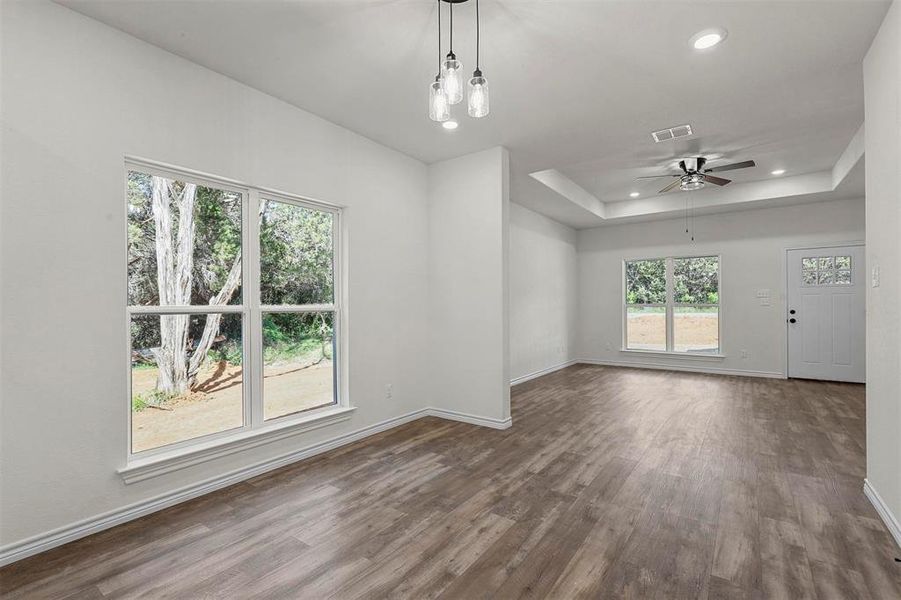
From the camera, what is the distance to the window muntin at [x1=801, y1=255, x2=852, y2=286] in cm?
615

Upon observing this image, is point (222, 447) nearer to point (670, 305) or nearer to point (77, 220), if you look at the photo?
point (77, 220)

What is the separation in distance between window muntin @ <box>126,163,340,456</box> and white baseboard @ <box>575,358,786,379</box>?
583 cm

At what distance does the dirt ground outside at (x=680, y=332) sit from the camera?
23.5 feet

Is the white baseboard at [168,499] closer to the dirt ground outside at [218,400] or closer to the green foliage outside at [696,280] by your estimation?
the dirt ground outside at [218,400]

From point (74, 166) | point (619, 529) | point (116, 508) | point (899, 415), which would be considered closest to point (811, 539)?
point (899, 415)

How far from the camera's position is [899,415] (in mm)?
2086

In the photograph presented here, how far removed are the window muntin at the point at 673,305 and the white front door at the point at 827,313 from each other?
1017mm

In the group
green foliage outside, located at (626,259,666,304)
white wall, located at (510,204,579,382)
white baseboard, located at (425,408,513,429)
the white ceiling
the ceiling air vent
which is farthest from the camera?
green foliage outside, located at (626,259,666,304)

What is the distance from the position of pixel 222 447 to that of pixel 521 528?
2.02 m

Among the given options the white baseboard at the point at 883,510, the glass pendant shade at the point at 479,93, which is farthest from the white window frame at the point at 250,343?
the white baseboard at the point at 883,510

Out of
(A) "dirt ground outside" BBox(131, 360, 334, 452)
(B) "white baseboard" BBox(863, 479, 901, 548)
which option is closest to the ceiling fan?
(B) "white baseboard" BBox(863, 479, 901, 548)

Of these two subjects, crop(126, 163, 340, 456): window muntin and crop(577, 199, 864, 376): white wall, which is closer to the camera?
crop(126, 163, 340, 456): window muntin

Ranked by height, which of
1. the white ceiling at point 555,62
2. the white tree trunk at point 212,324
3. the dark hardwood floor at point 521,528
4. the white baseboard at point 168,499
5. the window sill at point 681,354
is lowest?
the dark hardwood floor at point 521,528

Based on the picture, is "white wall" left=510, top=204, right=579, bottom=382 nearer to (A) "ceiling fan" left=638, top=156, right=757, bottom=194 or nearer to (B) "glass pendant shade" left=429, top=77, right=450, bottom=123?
(A) "ceiling fan" left=638, top=156, right=757, bottom=194
